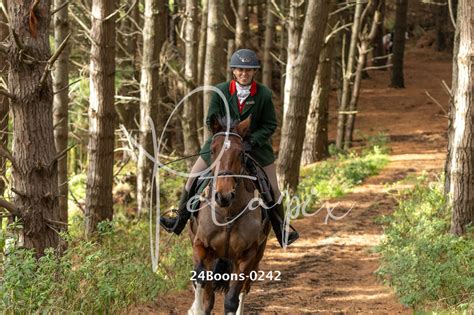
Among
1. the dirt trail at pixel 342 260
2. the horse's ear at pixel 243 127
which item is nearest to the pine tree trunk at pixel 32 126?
the horse's ear at pixel 243 127

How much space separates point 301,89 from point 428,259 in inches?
272

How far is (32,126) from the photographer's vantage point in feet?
24.1

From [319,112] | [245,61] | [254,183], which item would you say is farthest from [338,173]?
[245,61]

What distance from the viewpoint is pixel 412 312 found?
9.40m

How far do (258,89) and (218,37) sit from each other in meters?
7.60

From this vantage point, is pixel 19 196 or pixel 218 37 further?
pixel 218 37

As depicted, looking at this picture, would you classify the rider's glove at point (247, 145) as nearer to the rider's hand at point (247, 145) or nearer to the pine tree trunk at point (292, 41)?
the rider's hand at point (247, 145)

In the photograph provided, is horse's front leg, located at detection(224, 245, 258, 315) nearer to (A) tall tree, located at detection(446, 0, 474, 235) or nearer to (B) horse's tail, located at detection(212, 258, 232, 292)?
(B) horse's tail, located at detection(212, 258, 232, 292)

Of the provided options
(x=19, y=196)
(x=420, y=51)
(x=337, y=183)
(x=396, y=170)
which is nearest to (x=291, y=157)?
(x=337, y=183)

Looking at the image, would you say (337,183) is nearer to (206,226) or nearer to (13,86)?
Answer: (206,226)

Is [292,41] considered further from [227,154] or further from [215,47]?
[227,154]

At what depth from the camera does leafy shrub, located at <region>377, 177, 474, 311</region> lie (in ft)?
30.2

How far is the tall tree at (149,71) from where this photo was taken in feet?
52.3

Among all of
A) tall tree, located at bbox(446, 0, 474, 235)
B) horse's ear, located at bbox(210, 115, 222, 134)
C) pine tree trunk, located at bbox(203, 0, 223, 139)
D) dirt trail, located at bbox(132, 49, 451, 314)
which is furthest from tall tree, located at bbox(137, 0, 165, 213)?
horse's ear, located at bbox(210, 115, 222, 134)
